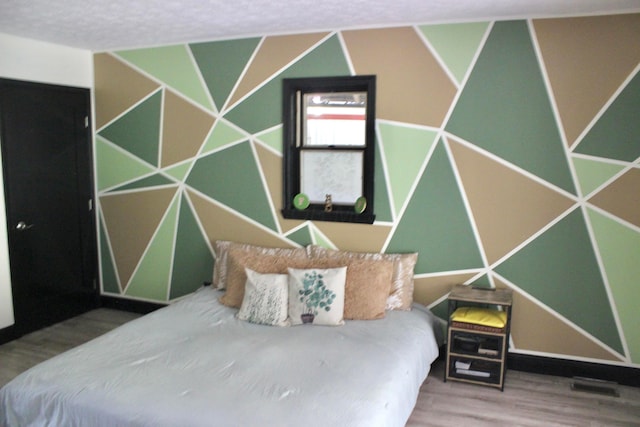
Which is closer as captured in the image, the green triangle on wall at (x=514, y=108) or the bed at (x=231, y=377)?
the bed at (x=231, y=377)

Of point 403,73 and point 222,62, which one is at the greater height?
point 222,62

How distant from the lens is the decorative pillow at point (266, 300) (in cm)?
341

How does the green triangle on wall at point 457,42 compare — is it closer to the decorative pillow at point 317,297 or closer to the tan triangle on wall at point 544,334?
the tan triangle on wall at point 544,334

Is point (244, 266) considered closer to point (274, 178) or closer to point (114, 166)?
point (274, 178)

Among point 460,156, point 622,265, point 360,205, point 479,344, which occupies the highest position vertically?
→ point 460,156

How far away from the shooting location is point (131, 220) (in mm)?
4684

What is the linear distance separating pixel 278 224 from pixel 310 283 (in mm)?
863

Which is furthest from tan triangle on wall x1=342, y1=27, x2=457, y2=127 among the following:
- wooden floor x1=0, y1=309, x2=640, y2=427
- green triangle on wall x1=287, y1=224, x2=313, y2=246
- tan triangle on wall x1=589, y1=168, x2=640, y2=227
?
wooden floor x1=0, y1=309, x2=640, y2=427

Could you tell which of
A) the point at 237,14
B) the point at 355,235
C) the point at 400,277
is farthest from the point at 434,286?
the point at 237,14

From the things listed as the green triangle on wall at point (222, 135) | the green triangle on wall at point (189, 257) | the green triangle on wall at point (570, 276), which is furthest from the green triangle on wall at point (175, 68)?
the green triangle on wall at point (570, 276)

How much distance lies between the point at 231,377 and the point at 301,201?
171cm

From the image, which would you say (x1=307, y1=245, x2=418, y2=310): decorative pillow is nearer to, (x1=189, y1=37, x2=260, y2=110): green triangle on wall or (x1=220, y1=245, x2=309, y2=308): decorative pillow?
(x1=220, y1=245, x2=309, y2=308): decorative pillow

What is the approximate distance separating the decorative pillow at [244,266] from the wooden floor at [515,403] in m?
1.23

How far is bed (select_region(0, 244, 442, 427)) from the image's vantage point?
2.36 meters
